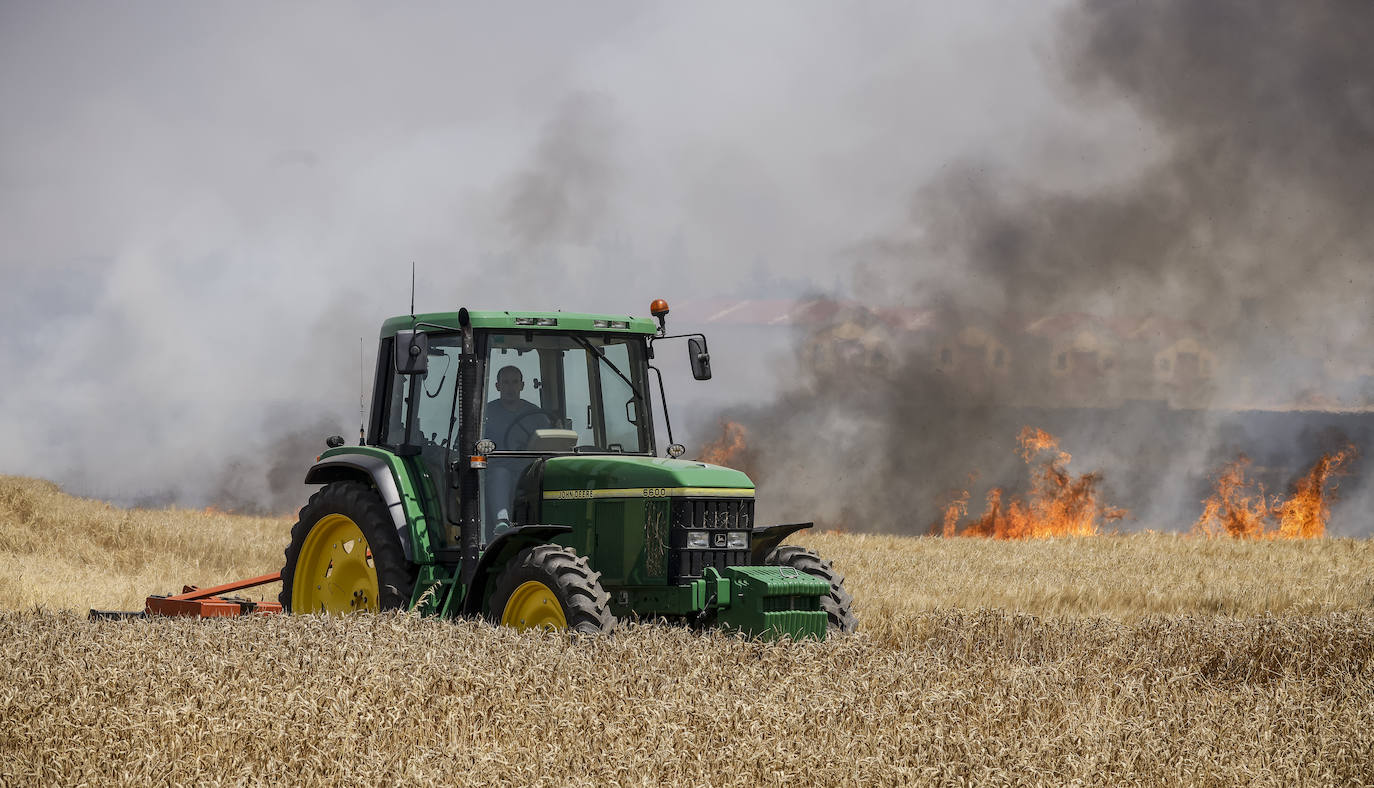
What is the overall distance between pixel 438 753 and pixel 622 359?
432cm

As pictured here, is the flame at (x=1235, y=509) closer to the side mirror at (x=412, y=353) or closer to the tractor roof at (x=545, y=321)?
the tractor roof at (x=545, y=321)

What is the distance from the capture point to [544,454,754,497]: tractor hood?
7968 millimetres

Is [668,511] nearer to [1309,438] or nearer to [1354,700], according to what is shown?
[1354,700]

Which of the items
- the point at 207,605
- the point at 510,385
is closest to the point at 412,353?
the point at 510,385

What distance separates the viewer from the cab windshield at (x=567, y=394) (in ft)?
28.0

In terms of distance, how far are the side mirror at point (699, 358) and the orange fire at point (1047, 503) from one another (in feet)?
67.9

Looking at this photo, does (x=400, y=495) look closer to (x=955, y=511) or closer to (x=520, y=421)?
(x=520, y=421)

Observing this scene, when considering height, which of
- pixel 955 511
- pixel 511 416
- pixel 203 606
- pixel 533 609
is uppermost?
pixel 511 416

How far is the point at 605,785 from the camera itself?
459cm

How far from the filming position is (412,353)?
7.95 metres

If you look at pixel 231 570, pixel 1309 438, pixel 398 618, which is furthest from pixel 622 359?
pixel 1309 438

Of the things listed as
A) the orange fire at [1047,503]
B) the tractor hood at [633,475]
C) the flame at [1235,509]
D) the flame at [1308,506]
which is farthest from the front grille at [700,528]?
the flame at [1235,509]

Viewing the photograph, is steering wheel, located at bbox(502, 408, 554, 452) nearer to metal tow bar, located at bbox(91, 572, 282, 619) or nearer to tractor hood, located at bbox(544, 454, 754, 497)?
tractor hood, located at bbox(544, 454, 754, 497)

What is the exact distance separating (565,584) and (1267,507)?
26.0m
